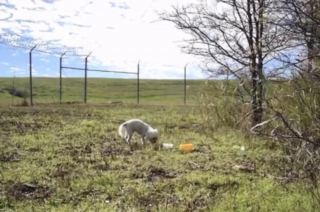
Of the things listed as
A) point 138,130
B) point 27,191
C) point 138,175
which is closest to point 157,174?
point 138,175

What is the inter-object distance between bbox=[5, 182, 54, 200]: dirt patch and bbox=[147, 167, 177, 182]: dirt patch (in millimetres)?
1426

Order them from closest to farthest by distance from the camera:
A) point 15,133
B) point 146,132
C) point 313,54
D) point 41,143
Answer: point 313,54 → point 41,143 → point 146,132 → point 15,133

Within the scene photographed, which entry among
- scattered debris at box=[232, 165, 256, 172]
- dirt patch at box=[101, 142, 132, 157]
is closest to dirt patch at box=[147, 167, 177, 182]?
scattered debris at box=[232, 165, 256, 172]

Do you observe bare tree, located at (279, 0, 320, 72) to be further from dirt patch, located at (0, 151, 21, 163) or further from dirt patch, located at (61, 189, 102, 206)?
dirt patch, located at (0, 151, 21, 163)

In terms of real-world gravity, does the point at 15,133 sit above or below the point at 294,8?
below

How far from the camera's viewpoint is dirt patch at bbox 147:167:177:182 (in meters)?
6.13

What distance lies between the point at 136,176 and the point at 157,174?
1.13ft

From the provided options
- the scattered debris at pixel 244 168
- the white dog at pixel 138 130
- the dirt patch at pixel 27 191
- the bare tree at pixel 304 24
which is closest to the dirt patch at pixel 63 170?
the dirt patch at pixel 27 191

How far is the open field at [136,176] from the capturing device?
15.7 ft

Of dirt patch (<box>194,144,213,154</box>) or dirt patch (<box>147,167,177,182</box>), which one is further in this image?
dirt patch (<box>194,144,213,154</box>)

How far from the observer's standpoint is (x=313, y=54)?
3.95 m

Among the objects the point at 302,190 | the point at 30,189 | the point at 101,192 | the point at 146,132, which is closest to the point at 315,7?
the point at 302,190

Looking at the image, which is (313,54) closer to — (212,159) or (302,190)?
(302,190)

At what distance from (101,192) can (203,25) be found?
688cm
